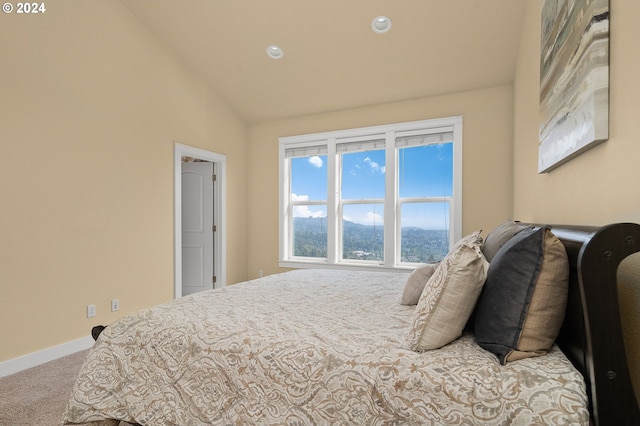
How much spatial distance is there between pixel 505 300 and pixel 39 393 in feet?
9.42

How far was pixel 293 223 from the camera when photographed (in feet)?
16.5

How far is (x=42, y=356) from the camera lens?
279 cm

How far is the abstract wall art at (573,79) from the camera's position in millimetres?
1270

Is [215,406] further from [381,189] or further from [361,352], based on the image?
[381,189]

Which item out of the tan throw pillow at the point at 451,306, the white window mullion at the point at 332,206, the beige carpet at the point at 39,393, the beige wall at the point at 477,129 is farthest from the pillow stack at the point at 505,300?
the white window mullion at the point at 332,206

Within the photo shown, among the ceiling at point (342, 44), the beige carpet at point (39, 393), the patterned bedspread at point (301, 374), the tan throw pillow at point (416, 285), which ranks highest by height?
the ceiling at point (342, 44)

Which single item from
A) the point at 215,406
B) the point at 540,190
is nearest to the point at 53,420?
the point at 215,406

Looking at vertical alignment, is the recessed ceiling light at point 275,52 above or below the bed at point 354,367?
above

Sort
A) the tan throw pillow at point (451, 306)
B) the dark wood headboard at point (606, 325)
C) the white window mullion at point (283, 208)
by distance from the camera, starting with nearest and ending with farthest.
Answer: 1. the dark wood headboard at point (606, 325)
2. the tan throw pillow at point (451, 306)
3. the white window mullion at point (283, 208)

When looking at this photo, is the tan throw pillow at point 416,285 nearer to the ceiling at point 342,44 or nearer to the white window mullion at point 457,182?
the white window mullion at point 457,182

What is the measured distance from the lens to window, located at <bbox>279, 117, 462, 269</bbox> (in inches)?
162

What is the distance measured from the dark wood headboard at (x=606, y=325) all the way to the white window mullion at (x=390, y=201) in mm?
3344

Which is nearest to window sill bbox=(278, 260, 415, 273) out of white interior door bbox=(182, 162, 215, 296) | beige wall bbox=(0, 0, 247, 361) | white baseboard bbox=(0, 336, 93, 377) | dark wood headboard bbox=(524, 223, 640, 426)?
white interior door bbox=(182, 162, 215, 296)

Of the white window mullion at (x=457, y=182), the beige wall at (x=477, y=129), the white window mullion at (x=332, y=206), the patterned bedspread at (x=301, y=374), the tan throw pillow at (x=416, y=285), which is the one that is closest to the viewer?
the patterned bedspread at (x=301, y=374)
